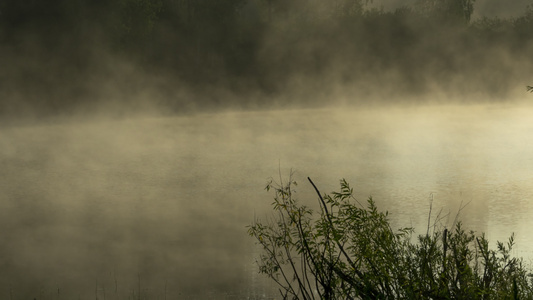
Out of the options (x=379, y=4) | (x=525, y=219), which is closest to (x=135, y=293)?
(x=525, y=219)

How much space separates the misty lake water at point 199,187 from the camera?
8.95m

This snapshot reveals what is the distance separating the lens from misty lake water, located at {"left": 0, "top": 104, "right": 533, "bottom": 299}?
29.3ft

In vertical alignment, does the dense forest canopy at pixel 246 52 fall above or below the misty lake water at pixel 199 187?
above

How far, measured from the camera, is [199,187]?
1559cm

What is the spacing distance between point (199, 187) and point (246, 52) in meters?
24.3

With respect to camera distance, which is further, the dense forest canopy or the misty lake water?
the dense forest canopy

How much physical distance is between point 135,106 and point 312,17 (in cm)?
1513

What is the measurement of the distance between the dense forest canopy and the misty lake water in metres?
5.28

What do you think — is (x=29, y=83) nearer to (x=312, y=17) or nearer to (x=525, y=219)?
(x=312, y=17)

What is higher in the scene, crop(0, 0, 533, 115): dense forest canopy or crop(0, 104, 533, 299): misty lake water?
crop(0, 0, 533, 115): dense forest canopy

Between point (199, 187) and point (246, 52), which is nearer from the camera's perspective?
point (199, 187)

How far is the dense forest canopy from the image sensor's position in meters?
33.4

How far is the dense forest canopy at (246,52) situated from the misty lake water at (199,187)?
208 inches

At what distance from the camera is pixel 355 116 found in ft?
110
